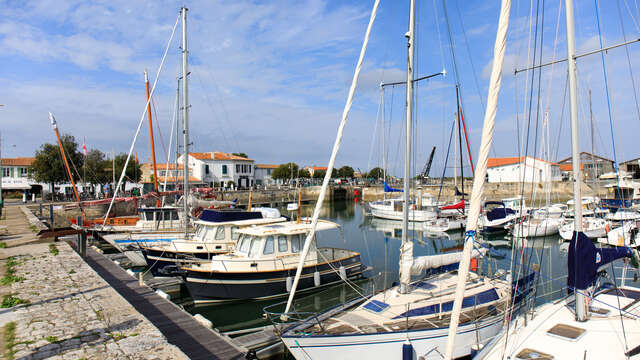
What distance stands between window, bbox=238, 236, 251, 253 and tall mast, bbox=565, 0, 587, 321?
10.6 meters

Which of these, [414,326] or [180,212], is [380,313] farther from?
[180,212]

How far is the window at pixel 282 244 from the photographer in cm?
1425

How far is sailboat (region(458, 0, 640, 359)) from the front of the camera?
6.22 m

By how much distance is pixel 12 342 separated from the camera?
6.71m

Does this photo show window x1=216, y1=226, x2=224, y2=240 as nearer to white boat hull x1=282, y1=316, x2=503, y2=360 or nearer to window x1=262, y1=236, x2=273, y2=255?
window x1=262, y1=236, x2=273, y2=255

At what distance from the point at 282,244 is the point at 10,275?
8513 mm

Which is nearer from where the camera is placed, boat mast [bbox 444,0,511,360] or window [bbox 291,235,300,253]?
boat mast [bbox 444,0,511,360]

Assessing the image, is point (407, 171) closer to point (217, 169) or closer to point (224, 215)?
point (224, 215)

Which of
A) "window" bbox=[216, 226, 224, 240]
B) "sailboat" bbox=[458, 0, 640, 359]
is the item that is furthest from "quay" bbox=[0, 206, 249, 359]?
"sailboat" bbox=[458, 0, 640, 359]

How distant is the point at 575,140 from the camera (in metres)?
6.88

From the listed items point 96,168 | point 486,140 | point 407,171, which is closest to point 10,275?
point 407,171

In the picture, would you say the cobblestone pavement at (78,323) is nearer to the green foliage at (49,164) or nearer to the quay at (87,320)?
the quay at (87,320)

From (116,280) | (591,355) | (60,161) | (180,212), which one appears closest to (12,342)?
(116,280)

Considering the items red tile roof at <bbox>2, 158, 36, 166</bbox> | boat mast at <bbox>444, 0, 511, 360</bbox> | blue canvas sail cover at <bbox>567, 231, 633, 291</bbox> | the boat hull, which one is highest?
red tile roof at <bbox>2, 158, 36, 166</bbox>
